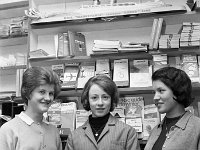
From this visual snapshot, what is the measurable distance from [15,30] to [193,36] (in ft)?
6.57

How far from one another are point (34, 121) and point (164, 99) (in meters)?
0.90

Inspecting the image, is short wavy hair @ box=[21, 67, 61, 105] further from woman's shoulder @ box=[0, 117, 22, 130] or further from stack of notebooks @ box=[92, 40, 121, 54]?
stack of notebooks @ box=[92, 40, 121, 54]

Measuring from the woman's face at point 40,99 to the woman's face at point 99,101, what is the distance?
332mm

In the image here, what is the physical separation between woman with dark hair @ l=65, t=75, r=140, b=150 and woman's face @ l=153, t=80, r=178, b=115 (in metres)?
0.37

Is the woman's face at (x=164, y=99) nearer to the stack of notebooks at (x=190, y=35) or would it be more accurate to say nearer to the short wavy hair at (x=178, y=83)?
the short wavy hair at (x=178, y=83)

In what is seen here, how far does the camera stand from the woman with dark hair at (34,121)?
1823mm

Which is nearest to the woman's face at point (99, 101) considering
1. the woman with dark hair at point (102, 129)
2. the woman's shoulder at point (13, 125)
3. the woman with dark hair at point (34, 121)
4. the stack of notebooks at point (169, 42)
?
the woman with dark hair at point (102, 129)

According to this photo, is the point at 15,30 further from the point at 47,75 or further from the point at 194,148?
the point at 194,148

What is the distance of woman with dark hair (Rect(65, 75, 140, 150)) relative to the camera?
206cm

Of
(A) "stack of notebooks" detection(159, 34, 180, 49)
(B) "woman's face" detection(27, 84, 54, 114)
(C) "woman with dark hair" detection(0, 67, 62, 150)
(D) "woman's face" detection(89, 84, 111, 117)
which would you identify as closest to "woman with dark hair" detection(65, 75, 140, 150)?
(D) "woman's face" detection(89, 84, 111, 117)

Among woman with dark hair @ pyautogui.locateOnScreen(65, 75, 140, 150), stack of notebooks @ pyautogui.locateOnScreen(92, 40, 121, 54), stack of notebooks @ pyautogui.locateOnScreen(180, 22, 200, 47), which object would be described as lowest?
woman with dark hair @ pyautogui.locateOnScreen(65, 75, 140, 150)

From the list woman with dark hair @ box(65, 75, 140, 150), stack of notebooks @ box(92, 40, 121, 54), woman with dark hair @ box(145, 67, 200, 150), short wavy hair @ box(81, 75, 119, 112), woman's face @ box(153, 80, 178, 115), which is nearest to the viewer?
woman with dark hair @ box(145, 67, 200, 150)

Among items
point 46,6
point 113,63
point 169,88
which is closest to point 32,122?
point 169,88

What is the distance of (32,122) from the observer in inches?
75.9
